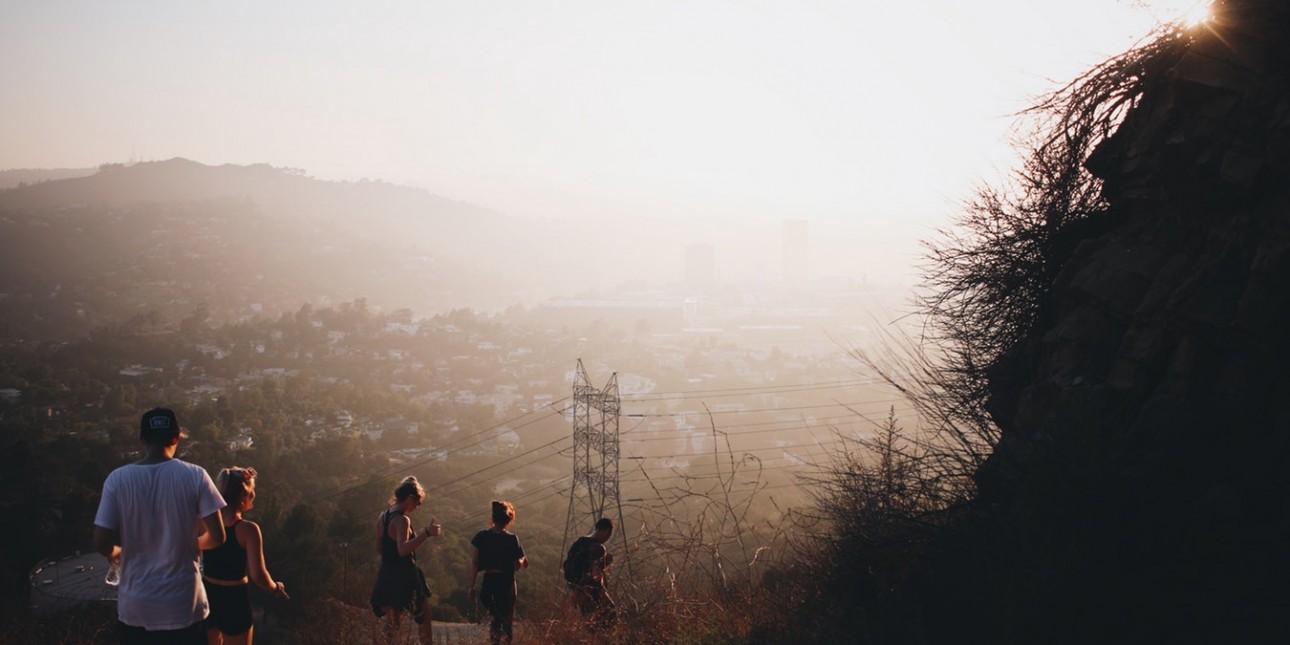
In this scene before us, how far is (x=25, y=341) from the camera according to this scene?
136 ft

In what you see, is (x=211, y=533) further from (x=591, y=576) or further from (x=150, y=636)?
(x=591, y=576)

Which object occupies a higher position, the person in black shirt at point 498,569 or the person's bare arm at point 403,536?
the person's bare arm at point 403,536

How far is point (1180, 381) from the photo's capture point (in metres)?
4.43

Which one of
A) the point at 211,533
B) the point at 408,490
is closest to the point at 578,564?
the point at 408,490

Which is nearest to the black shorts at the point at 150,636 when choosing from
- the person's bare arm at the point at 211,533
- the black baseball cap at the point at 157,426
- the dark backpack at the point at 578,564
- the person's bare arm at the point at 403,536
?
the person's bare arm at the point at 211,533

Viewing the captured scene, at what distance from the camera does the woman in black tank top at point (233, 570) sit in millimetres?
3916

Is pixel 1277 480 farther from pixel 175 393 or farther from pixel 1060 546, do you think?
pixel 175 393

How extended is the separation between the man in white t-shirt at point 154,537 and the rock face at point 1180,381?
4.22 meters

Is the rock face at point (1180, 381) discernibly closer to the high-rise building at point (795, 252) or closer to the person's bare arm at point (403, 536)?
the person's bare arm at point (403, 536)

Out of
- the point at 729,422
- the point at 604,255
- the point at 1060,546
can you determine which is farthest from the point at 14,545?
the point at 604,255

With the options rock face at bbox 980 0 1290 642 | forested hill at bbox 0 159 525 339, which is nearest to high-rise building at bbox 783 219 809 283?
forested hill at bbox 0 159 525 339

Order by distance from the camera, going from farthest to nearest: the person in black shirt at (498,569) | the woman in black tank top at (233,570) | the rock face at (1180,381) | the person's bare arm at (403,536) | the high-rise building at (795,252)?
the high-rise building at (795,252) < the person in black shirt at (498,569) < the person's bare arm at (403,536) < the woman in black tank top at (233,570) < the rock face at (1180,381)

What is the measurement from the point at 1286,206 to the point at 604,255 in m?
129

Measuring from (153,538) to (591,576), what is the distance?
280 cm
